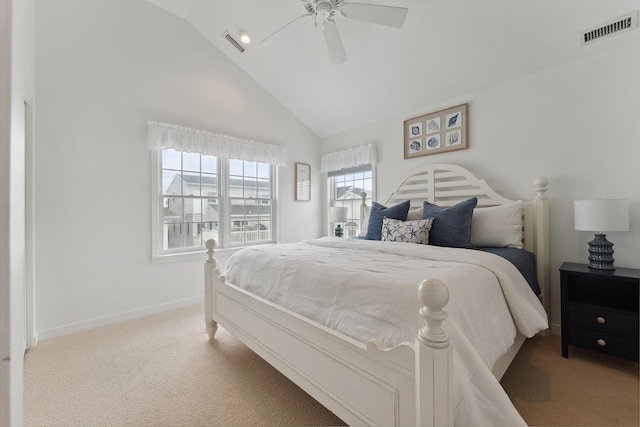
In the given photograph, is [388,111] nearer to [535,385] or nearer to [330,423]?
[535,385]

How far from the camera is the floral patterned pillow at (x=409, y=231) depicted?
243 cm

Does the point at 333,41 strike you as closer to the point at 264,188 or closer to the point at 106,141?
the point at 264,188

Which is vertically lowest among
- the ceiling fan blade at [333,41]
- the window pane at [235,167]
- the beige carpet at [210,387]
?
the beige carpet at [210,387]

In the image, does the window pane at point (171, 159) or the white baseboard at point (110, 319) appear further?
the window pane at point (171, 159)

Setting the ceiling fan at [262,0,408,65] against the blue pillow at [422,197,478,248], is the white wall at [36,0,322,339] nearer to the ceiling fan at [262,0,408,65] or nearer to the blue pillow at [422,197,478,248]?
the ceiling fan at [262,0,408,65]

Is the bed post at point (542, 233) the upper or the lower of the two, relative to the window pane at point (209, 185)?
lower

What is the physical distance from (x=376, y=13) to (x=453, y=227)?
1816 mm

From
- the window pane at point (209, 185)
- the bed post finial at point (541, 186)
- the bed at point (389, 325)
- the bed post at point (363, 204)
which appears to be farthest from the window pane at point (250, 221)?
the bed post finial at point (541, 186)

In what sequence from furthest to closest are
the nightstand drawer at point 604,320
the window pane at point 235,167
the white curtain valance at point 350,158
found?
the white curtain valance at point 350,158 < the window pane at point 235,167 < the nightstand drawer at point 604,320

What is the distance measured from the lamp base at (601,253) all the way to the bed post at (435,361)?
2006 millimetres

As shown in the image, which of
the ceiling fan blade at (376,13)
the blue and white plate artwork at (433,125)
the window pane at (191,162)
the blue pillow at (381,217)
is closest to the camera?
the ceiling fan blade at (376,13)

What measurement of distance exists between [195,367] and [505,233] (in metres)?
2.70

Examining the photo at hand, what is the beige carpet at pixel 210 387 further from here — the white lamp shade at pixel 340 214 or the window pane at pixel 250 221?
the white lamp shade at pixel 340 214

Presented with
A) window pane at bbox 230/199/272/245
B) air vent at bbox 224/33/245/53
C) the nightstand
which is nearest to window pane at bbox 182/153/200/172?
window pane at bbox 230/199/272/245
